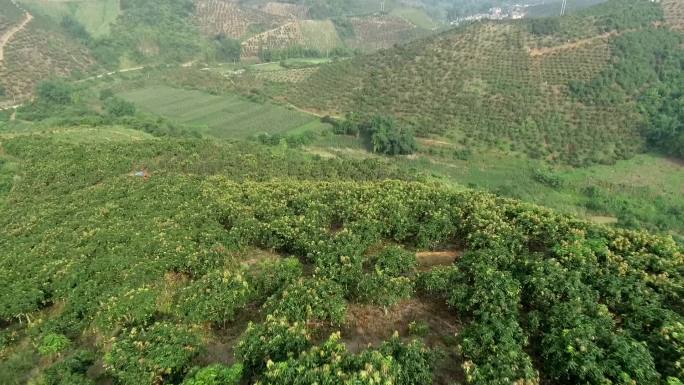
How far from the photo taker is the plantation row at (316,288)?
17.8 metres

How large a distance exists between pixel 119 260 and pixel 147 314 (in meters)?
6.64

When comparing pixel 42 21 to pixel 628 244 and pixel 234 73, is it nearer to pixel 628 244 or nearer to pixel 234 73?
pixel 234 73

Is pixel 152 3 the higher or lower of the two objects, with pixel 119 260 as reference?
higher

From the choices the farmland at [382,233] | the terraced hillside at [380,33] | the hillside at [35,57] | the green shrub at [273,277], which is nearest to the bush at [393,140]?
the farmland at [382,233]

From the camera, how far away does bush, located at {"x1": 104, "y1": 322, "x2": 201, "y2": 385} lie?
17.7 metres

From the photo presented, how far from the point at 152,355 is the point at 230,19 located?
607 feet

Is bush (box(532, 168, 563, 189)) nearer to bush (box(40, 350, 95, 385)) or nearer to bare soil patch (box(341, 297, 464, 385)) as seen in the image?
bare soil patch (box(341, 297, 464, 385))

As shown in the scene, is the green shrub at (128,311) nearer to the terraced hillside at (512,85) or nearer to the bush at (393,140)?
the bush at (393,140)

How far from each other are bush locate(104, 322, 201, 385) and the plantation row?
0.22ft

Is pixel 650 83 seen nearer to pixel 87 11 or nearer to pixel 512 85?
pixel 512 85

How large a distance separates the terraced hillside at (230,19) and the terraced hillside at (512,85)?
8068 centimetres

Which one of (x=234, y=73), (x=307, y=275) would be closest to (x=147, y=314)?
(x=307, y=275)

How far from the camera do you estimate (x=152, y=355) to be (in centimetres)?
1823

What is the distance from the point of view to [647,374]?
16.7 meters
